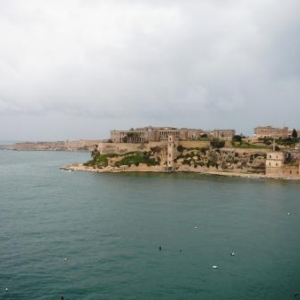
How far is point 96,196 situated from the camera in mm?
35500

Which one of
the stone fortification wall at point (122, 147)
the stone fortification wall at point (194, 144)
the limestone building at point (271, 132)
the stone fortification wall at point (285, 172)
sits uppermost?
the limestone building at point (271, 132)

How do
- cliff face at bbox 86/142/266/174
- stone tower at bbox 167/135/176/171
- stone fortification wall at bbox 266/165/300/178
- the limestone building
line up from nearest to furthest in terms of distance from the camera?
1. stone fortification wall at bbox 266/165/300/178
2. cliff face at bbox 86/142/266/174
3. stone tower at bbox 167/135/176/171
4. the limestone building

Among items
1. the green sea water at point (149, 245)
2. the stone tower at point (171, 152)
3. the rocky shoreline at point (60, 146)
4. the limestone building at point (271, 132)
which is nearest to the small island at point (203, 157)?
the stone tower at point (171, 152)

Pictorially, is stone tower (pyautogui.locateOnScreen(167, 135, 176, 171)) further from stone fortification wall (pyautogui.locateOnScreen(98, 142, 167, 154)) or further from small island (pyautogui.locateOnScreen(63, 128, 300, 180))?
stone fortification wall (pyautogui.locateOnScreen(98, 142, 167, 154))

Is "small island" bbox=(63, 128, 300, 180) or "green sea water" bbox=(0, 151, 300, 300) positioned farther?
"small island" bbox=(63, 128, 300, 180)

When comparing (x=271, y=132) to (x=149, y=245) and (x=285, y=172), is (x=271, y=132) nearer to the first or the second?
(x=285, y=172)

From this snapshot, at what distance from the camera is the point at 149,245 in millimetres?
20641

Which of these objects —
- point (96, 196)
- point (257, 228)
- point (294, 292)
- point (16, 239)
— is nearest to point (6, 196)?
point (96, 196)

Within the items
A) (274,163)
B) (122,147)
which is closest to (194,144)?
(122,147)

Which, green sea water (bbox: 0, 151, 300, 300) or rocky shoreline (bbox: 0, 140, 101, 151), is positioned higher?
rocky shoreline (bbox: 0, 140, 101, 151)

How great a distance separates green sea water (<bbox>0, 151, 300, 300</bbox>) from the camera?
51.6ft

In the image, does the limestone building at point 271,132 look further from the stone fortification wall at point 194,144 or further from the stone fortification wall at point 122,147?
the stone fortification wall at point 122,147

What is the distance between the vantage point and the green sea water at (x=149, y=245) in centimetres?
1573

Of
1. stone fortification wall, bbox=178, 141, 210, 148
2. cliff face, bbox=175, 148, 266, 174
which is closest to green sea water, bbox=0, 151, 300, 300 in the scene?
cliff face, bbox=175, 148, 266, 174
